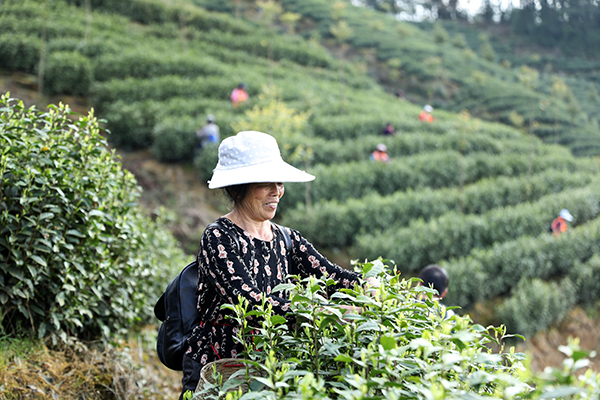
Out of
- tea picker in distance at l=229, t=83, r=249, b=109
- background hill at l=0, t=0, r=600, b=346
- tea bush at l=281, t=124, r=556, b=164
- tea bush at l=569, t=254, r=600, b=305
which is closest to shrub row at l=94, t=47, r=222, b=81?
background hill at l=0, t=0, r=600, b=346

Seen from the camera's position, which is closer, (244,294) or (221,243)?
(244,294)

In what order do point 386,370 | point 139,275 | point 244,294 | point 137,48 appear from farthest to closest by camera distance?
1. point 137,48
2. point 139,275
3. point 244,294
4. point 386,370

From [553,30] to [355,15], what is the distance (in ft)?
55.2

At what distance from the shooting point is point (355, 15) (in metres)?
36.0

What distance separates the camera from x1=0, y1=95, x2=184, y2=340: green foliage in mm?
2508

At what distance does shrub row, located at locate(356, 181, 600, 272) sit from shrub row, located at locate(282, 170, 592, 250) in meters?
0.33

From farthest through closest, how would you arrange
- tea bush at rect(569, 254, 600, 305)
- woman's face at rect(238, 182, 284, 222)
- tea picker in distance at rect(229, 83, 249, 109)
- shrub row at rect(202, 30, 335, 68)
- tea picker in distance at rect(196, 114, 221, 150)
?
shrub row at rect(202, 30, 335, 68) → tea picker in distance at rect(229, 83, 249, 109) → tea picker in distance at rect(196, 114, 221, 150) → tea bush at rect(569, 254, 600, 305) → woman's face at rect(238, 182, 284, 222)

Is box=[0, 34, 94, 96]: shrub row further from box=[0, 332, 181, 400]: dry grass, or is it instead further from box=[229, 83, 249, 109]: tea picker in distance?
box=[0, 332, 181, 400]: dry grass

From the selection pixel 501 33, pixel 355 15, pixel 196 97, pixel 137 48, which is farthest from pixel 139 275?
pixel 501 33

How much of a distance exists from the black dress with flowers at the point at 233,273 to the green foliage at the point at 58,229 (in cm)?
127

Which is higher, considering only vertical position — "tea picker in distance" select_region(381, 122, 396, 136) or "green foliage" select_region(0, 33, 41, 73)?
"green foliage" select_region(0, 33, 41, 73)

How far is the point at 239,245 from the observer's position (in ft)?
5.66

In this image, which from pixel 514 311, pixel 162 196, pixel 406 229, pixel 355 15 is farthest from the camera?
pixel 355 15

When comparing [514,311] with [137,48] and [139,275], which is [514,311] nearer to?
[139,275]
